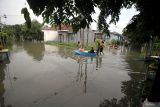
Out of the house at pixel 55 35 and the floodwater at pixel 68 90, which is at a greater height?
the house at pixel 55 35

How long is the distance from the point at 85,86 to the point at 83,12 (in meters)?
5.23

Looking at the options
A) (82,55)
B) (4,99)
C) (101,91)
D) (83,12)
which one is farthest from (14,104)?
(82,55)

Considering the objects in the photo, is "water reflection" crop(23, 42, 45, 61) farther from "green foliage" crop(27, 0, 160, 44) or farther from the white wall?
the white wall

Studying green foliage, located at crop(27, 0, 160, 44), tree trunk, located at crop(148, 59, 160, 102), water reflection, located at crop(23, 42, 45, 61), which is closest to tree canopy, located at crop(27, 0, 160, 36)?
green foliage, located at crop(27, 0, 160, 44)

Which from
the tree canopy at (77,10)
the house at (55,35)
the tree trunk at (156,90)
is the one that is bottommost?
the tree trunk at (156,90)

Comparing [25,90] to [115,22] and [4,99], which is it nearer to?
[4,99]

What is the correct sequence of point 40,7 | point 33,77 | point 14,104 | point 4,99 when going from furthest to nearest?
point 33,77
point 4,99
point 14,104
point 40,7

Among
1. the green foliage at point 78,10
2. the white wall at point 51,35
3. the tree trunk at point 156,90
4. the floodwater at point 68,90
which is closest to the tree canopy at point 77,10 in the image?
the green foliage at point 78,10

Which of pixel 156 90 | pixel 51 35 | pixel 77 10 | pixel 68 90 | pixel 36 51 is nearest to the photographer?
pixel 77 10

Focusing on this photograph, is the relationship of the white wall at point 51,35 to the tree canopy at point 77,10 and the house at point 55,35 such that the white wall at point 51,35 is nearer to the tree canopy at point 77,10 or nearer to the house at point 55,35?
the house at point 55,35

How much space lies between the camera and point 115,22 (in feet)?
19.2

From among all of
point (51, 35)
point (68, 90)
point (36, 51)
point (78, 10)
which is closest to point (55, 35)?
point (51, 35)

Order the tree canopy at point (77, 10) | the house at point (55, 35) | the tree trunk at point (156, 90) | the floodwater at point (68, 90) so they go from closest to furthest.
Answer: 1. the tree canopy at point (77, 10)
2. the tree trunk at point (156, 90)
3. the floodwater at point (68, 90)
4. the house at point (55, 35)

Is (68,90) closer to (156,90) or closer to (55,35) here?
(156,90)
